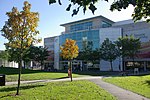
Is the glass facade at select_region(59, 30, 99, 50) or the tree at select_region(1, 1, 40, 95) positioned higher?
the glass facade at select_region(59, 30, 99, 50)

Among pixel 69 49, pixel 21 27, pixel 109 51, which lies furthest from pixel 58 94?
pixel 109 51

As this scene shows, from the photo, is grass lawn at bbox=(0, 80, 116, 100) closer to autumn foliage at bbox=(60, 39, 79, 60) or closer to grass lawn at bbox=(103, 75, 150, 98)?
grass lawn at bbox=(103, 75, 150, 98)

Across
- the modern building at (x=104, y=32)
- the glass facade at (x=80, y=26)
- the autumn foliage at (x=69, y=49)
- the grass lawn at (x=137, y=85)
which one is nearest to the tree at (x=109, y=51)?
the modern building at (x=104, y=32)

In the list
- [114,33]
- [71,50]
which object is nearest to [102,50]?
[114,33]

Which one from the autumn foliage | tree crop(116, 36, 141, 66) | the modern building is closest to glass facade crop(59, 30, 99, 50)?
the modern building

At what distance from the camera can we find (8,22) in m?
14.2

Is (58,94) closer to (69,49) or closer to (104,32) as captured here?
(69,49)

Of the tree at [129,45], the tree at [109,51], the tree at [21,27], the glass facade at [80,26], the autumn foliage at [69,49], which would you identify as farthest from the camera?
the glass facade at [80,26]

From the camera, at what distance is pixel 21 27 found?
14.3 metres

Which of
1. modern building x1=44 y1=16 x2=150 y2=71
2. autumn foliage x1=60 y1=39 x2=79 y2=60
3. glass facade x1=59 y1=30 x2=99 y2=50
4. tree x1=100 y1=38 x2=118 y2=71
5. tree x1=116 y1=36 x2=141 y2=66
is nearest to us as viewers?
autumn foliage x1=60 y1=39 x2=79 y2=60

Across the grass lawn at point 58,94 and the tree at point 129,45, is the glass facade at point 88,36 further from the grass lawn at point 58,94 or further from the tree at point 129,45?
the grass lawn at point 58,94

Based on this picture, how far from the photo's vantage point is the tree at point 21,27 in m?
14.2

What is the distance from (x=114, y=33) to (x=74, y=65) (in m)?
16.8

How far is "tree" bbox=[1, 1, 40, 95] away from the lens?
14.2 meters
